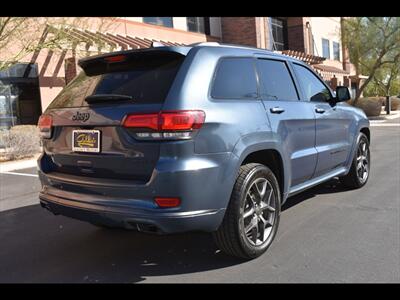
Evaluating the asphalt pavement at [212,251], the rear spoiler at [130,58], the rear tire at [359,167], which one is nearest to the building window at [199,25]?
the rear tire at [359,167]

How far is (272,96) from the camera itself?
4.36m

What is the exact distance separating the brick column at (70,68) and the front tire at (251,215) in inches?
485

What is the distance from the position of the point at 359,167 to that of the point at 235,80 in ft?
11.4

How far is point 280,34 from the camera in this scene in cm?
3000

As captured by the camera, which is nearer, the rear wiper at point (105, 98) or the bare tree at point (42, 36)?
the rear wiper at point (105, 98)

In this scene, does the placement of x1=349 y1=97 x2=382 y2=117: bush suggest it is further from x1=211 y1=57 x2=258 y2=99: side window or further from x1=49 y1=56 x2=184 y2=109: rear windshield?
x1=49 y1=56 x2=184 y2=109: rear windshield

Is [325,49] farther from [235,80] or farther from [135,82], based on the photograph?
[135,82]

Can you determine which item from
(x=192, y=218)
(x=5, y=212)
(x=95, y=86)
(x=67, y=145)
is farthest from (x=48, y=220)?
(x=192, y=218)

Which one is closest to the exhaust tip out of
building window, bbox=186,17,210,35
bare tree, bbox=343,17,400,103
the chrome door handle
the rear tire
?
the chrome door handle

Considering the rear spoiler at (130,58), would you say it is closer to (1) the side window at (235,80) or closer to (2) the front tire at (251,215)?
(1) the side window at (235,80)

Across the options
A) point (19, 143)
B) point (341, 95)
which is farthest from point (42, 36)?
point (341, 95)

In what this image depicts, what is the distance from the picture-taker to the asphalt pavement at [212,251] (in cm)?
361

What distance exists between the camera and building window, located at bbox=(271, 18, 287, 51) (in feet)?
95.0

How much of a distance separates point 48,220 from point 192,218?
9.47 feet
